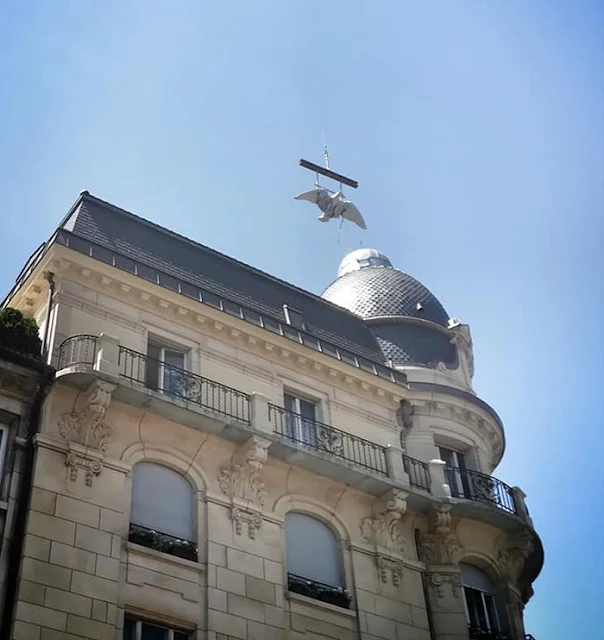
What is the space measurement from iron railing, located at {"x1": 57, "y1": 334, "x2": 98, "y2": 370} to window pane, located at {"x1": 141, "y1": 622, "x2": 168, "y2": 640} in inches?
198

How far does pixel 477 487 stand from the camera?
25.6 metres

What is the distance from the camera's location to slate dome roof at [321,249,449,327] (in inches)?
1168

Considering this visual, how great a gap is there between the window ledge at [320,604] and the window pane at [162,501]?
223 centimetres

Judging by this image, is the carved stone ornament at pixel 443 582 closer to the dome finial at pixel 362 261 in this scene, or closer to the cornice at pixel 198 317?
the cornice at pixel 198 317

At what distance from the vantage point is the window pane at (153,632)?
61.1ft

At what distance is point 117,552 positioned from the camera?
18.9 metres

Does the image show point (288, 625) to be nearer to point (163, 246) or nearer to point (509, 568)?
point (509, 568)

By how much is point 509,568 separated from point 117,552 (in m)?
10.1

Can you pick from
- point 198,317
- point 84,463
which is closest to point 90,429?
point 84,463

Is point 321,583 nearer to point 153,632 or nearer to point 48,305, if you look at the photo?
point 153,632

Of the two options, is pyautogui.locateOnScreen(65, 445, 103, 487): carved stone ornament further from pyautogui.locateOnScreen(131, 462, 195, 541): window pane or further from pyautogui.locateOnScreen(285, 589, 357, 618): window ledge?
pyautogui.locateOnScreen(285, 589, 357, 618): window ledge

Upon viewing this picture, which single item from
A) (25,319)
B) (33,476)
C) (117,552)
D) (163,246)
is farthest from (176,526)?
(163,246)

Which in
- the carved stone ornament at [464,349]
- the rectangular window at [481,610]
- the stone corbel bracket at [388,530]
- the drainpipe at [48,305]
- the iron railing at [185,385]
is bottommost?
the rectangular window at [481,610]

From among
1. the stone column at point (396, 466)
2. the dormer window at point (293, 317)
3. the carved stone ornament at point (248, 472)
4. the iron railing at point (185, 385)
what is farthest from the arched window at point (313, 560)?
the dormer window at point (293, 317)
